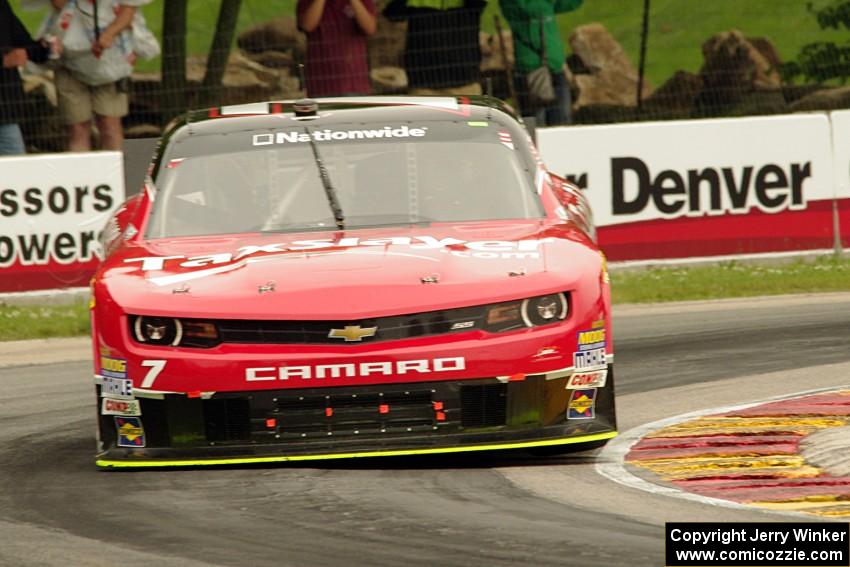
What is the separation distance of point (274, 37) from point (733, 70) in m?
8.88

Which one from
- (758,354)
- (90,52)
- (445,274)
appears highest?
(90,52)

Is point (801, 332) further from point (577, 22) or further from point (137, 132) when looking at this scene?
point (577, 22)

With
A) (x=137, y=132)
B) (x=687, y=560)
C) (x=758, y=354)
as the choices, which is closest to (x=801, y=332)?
(x=758, y=354)

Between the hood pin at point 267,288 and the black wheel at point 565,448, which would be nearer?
the hood pin at point 267,288

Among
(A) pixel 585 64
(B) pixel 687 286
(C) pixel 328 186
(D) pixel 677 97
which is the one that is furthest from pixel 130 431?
(A) pixel 585 64

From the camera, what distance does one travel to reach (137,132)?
1844 centimetres

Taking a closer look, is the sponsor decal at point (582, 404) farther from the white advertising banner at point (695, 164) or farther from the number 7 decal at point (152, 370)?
the white advertising banner at point (695, 164)

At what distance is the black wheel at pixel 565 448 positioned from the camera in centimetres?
682

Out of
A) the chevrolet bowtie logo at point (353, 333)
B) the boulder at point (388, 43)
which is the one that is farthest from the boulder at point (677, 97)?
the chevrolet bowtie logo at point (353, 333)

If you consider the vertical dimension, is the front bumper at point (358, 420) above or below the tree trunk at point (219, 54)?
below

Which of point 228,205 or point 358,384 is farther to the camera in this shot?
point 228,205

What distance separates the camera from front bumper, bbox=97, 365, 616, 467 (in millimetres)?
6574

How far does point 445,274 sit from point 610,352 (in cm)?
73

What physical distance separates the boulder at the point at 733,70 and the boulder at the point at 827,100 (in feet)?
1.29
